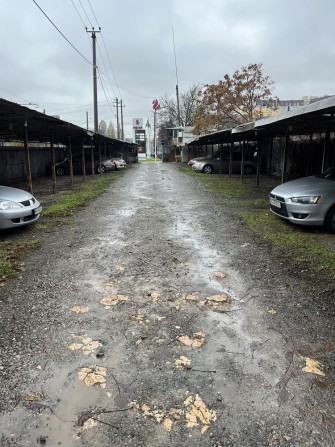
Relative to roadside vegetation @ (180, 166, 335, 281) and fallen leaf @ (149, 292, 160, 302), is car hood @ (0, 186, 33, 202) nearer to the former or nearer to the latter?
fallen leaf @ (149, 292, 160, 302)

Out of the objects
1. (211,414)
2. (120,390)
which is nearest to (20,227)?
(120,390)

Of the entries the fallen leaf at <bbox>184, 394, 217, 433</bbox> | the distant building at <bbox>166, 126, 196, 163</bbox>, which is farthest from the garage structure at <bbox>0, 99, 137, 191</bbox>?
the distant building at <bbox>166, 126, 196, 163</bbox>

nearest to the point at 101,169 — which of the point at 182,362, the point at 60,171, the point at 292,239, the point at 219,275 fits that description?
the point at 60,171

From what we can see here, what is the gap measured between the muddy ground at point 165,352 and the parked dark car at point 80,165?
65.6ft

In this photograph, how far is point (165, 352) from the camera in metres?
3.23

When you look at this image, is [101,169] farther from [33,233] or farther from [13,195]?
[33,233]

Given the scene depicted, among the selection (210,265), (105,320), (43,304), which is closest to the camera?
(105,320)

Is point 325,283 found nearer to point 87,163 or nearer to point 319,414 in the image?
point 319,414

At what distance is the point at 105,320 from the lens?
3838 millimetres

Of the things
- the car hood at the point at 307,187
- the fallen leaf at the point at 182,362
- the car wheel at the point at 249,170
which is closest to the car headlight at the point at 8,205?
the fallen leaf at the point at 182,362

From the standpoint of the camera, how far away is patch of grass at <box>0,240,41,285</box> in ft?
17.3

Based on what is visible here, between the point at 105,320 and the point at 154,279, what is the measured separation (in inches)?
51.0

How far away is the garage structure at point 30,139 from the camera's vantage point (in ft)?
32.2

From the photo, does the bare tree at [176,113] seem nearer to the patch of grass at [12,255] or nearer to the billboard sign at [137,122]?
the billboard sign at [137,122]
